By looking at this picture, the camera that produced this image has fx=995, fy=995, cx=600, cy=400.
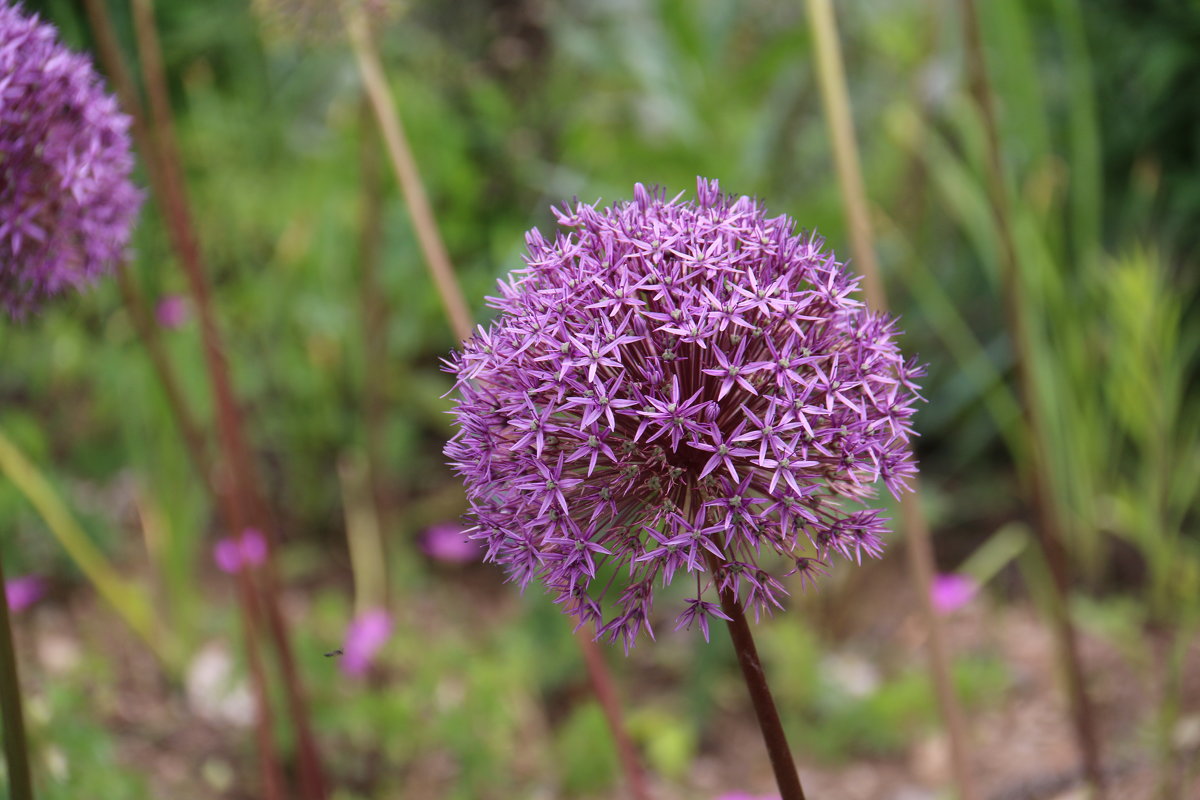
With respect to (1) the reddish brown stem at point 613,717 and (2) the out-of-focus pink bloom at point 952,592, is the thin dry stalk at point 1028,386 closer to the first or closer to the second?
(1) the reddish brown stem at point 613,717

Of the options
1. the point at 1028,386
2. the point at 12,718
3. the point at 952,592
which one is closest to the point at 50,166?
the point at 12,718

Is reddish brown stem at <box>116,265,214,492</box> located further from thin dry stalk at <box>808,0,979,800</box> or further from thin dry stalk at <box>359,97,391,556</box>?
thin dry stalk at <box>808,0,979,800</box>

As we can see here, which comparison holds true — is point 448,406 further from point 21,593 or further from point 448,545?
point 21,593

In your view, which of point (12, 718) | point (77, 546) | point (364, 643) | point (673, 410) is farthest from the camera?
point (364, 643)

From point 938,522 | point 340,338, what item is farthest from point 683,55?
point 938,522

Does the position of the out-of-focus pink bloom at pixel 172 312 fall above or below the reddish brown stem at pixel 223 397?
above

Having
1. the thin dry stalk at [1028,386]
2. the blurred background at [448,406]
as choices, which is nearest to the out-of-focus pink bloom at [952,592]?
the blurred background at [448,406]
